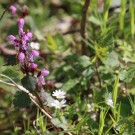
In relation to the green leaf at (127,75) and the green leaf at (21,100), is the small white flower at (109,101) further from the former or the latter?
the green leaf at (21,100)

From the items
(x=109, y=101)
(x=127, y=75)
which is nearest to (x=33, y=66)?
(x=109, y=101)

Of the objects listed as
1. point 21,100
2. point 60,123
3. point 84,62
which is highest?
point 84,62

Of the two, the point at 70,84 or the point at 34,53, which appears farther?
the point at 70,84

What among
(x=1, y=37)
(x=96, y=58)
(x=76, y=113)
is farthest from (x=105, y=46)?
(x=1, y=37)

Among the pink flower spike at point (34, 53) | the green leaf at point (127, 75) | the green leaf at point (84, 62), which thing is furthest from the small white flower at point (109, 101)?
the pink flower spike at point (34, 53)

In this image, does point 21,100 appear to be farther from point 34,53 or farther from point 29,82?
point 34,53
